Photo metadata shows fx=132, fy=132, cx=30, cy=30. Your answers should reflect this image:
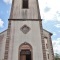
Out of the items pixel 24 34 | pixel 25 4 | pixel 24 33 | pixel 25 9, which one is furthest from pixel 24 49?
pixel 25 4

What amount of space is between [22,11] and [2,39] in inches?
301

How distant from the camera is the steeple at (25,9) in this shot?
20516 millimetres

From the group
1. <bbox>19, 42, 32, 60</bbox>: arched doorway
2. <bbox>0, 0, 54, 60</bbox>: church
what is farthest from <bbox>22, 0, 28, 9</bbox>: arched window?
<bbox>19, 42, 32, 60</bbox>: arched doorway

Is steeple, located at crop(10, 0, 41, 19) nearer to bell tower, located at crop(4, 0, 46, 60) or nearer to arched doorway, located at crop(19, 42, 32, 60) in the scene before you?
bell tower, located at crop(4, 0, 46, 60)

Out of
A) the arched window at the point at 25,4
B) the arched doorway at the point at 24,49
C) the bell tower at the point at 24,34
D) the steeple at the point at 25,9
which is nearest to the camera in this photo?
the bell tower at the point at 24,34

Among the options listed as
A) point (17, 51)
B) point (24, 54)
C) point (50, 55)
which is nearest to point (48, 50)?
point (50, 55)

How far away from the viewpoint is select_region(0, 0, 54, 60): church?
18.1m

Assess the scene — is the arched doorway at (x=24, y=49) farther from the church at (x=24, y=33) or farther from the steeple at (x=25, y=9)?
the steeple at (x=25, y=9)

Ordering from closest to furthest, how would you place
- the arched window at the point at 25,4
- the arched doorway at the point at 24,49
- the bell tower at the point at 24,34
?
the bell tower at the point at 24,34, the arched doorway at the point at 24,49, the arched window at the point at 25,4

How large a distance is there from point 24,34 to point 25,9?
14.6 ft

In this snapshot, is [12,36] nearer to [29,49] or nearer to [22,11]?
[29,49]

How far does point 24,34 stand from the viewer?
755 inches

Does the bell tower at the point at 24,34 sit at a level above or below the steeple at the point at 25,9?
below

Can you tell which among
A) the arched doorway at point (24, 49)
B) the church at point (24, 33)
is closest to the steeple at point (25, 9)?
the church at point (24, 33)
